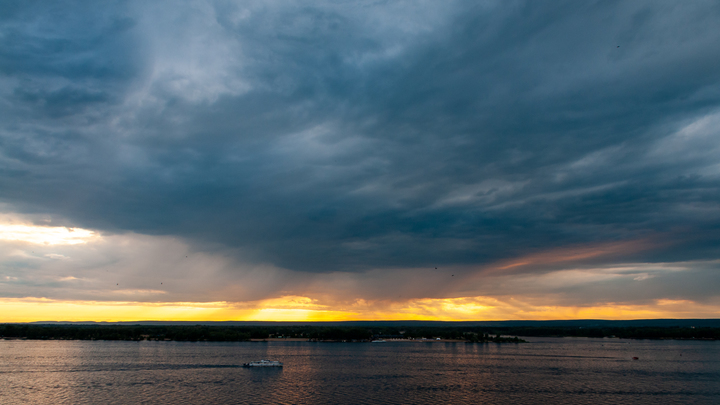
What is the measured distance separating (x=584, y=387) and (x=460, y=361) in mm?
58140

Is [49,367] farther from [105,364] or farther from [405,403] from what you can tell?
[405,403]

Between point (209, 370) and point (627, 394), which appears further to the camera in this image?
point (209, 370)

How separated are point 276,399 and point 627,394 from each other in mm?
65922

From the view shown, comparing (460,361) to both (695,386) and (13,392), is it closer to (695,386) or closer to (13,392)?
(695,386)

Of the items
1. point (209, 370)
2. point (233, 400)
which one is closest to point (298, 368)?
point (209, 370)

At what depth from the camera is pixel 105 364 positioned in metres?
126

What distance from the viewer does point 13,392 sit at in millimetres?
79500

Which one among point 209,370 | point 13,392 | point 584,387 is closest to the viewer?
point 13,392

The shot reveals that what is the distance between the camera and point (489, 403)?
248 feet

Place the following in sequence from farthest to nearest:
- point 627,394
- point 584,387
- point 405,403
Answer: point 584,387 < point 627,394 < point 405,403

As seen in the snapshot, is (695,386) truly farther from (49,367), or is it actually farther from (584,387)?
(49,367)

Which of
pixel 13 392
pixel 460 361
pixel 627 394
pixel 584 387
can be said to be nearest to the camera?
pixel 13 392

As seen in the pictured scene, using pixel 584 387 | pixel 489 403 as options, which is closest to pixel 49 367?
pixel 489 403

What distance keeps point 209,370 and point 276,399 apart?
150ft
